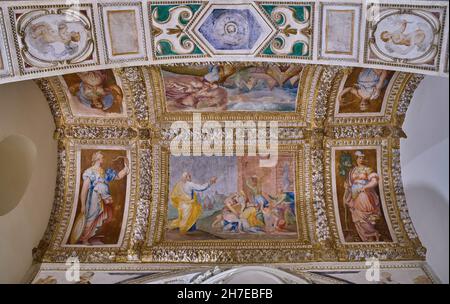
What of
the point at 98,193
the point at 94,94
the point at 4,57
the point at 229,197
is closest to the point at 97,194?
the point at 98,193

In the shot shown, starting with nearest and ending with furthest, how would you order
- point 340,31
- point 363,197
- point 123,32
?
point 340,31
point 123,32
point 363,197

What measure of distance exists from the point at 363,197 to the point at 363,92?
6.83ft

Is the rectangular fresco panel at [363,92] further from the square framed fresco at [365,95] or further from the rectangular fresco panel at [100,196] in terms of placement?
the rectangular fresco panel at [100,196]

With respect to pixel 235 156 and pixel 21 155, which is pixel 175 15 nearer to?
pixel 235 156

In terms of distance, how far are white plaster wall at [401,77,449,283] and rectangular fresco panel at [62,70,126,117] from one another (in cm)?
570

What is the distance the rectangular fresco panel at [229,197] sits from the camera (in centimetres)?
959

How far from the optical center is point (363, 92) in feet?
30.9

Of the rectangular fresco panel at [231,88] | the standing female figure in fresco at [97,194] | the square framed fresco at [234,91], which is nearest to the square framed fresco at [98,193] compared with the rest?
the standing female figure in fresco at [97,194]

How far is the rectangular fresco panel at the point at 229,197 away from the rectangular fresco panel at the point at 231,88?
105 centimetres

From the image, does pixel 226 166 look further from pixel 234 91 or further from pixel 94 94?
pixel 94 94

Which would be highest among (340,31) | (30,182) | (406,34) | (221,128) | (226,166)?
(340,31)

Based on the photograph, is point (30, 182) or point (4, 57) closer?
point (4, 57)

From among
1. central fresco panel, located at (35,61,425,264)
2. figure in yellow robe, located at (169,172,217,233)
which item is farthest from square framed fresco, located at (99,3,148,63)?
figure in yellow robe, located at (169,172,217,233)
